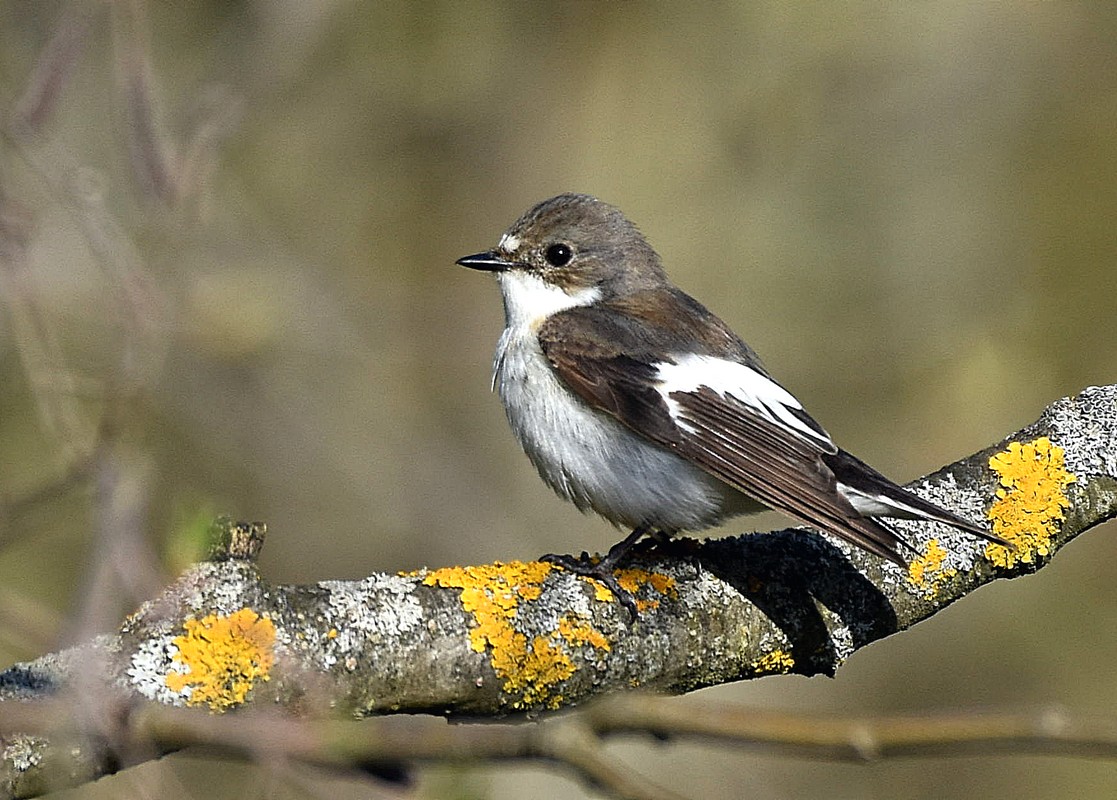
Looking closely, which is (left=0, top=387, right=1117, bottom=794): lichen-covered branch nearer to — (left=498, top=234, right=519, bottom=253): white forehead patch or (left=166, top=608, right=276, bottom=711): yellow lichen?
(left=166, top=608, right=276, bottom=711): yellow lichen

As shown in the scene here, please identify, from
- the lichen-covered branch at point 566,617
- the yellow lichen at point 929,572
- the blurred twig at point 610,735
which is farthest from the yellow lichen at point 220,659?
the yellow lichen at point 929,572

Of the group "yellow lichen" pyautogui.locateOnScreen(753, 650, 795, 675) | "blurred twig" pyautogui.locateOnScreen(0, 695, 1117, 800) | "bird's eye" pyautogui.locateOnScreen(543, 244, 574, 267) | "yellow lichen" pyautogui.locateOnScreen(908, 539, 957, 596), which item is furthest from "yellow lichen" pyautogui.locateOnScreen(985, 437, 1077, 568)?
"blurred twig" pyautogui.locateOnScreen(0, 695, 1117, 800)

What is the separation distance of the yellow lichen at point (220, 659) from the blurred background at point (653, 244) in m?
3.98

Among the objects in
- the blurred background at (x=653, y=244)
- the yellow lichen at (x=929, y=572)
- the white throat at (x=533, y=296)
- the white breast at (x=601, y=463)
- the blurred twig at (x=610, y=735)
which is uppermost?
the blurred background at (x=653, y=244)

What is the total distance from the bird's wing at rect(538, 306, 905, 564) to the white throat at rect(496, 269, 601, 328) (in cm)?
17

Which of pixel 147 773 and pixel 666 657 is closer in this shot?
pixel 147 773

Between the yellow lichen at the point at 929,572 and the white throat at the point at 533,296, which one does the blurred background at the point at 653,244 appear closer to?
the white throat at the point at 533,296

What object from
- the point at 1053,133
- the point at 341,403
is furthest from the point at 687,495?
the point at 1053,133

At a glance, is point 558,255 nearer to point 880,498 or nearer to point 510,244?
point 510,244

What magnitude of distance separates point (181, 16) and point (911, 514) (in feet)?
17.6

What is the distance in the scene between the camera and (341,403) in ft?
23.9

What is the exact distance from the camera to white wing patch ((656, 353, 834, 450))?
4086 mm

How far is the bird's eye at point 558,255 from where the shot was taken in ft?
16.0

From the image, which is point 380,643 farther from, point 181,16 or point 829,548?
point 181,16
